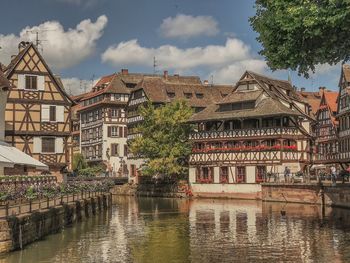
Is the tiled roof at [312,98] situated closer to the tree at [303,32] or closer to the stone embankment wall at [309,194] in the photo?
the stone embankment wall at [309,194]

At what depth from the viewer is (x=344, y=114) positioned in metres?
72.1

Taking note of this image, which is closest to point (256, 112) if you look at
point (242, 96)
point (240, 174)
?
point (242, 96)

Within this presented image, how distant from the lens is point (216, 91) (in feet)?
289

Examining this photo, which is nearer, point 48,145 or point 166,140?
point 48,145

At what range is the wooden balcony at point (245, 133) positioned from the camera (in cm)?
6278

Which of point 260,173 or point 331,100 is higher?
point 331,100

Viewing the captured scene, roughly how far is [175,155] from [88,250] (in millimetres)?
42941

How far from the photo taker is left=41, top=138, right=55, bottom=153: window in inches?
2227

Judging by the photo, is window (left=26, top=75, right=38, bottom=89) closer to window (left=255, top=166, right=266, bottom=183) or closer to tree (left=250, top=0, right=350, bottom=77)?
window (left=255, top=166, right=266, bottom=183)

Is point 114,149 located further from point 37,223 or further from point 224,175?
point 37,223

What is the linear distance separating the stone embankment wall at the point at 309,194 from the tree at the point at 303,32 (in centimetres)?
2974

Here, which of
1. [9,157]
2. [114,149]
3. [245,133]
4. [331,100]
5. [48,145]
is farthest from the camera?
[114,149]

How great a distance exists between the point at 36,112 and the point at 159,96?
91.3 ft

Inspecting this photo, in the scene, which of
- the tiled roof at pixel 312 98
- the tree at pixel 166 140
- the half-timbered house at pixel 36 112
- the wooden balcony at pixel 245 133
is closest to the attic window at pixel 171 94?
the tree at pixel 166 140
